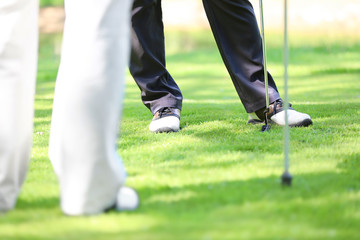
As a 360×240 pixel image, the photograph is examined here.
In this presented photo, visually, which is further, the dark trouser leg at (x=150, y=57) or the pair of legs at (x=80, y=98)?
the dark trouser leg at (x=150, y=57)

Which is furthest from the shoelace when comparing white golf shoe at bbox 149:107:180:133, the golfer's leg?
the golfer's leg

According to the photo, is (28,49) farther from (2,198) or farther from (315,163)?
(315,163)

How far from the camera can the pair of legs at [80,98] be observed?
5.01ft

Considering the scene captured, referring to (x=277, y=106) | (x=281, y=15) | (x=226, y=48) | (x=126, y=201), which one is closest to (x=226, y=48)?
(x=226, y=48)

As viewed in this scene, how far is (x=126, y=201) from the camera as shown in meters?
1.62

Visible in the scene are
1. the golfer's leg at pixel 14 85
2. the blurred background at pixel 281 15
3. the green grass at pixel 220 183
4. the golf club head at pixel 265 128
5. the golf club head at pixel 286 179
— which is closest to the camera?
the green grass at pixel 220 183

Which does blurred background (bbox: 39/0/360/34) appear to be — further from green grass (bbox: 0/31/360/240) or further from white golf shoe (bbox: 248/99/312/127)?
green grass (bbox: 0/31/360/240)

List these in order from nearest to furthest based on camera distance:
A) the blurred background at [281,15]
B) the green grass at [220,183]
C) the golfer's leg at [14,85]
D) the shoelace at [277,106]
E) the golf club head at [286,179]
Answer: the green grass at [220,183] < the golfer's leg at [14,85] < the golf club head at [286,179] < the shoelace at [277,106] < the blurred background at [281,15]

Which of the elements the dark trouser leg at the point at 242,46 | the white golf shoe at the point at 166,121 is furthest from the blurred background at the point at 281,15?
the white golf shoe at the point at 166,121

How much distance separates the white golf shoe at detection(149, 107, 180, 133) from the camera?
2828mm

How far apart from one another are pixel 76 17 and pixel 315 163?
1067mm

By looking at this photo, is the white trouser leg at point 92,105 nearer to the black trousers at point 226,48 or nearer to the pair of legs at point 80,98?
the pair of legs at point 80,98

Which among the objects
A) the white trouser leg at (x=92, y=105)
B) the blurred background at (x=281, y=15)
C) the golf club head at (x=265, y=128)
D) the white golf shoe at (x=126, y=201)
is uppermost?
the white trouser leg at (x=92, y=105)

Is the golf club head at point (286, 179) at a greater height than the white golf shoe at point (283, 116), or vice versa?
the golf club head at point (286, 179)
